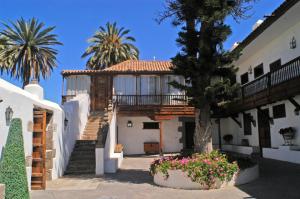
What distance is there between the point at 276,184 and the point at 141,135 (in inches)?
553

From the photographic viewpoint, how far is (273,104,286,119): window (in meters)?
15.3

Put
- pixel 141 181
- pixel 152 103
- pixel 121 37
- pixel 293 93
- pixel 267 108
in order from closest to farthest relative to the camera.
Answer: pixel 141 181
pixel 293 93
pixel 267 108
pixel 152 103
pixel 121 37

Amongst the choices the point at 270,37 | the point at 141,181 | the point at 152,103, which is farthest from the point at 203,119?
the point at 152,103

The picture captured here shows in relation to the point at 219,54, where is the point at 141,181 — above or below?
below

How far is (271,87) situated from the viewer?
559 inches

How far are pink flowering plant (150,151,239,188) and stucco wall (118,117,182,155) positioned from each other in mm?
12348

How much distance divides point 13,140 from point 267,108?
44.9 feet

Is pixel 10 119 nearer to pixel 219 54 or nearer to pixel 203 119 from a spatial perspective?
pixel 203 119

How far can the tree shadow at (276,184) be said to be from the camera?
7989 millimetres

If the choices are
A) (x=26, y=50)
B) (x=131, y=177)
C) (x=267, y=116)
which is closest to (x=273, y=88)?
(x=267, y=116)

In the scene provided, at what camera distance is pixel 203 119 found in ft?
36.9

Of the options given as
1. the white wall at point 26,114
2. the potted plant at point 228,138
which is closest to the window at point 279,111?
the potted plant at point 228,138

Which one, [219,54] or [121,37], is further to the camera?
[121,37]

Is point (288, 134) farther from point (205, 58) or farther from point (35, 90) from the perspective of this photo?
point (35, 90)
